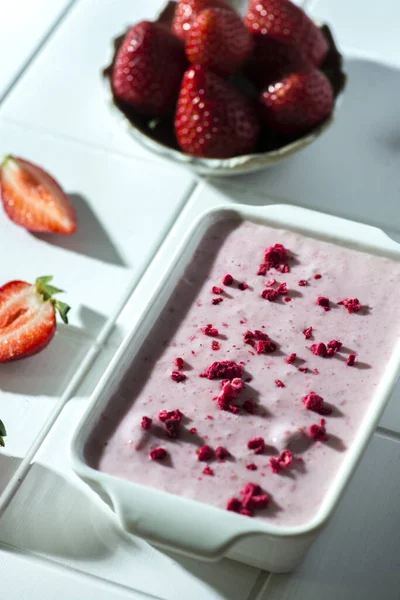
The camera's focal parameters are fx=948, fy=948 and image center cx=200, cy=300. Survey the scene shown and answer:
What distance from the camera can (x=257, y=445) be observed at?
0.99 metres

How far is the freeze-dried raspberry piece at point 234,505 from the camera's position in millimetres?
948

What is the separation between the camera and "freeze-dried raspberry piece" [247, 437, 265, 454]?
992 millimetres

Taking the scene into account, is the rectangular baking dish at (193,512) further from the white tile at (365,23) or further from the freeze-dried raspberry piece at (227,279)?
the white tile at (365,23)

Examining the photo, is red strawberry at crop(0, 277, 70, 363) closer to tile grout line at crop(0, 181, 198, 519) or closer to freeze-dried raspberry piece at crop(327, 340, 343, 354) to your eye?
tile grout line at crop(0, 181, 198, 519)

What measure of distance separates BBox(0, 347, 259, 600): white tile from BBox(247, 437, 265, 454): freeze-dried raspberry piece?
0.16 metres

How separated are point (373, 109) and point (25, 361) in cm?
74

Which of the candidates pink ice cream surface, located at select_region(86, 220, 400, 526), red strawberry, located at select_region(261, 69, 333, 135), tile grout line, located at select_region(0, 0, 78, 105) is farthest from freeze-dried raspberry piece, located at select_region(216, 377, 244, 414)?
tile grout line, located at select_region(0, 0, 78, 105)

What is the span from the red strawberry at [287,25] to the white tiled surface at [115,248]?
0.14m

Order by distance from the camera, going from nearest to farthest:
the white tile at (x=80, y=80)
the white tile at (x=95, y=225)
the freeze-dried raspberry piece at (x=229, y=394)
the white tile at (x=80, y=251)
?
1. the freeze-dried raspberry piece at (x=229, y=394)
2. the white tile at (x=80, y=251)
3. the white tile at (x=95, y=225)
4. the white tile at (x=80, y=80)

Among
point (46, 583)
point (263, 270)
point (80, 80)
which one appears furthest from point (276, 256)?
point (80, 80)

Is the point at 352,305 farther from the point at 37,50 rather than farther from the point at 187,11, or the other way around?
the point at 37,50

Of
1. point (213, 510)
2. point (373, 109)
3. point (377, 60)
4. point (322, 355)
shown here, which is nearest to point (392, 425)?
point (322, 355)

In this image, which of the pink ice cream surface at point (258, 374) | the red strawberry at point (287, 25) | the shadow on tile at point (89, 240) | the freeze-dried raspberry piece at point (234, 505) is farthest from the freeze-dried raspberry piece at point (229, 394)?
the red strawberry at point (287, 25)

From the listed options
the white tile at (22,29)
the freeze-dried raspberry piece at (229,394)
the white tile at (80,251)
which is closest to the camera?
the freeze-dried raspberry piece at (229,394)
